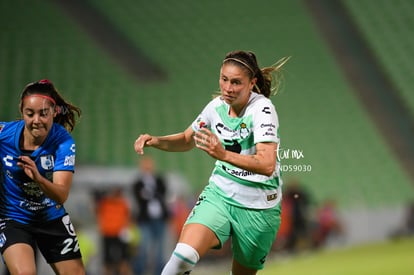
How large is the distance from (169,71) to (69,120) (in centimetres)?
951

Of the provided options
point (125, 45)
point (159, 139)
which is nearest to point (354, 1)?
point (125, 45)

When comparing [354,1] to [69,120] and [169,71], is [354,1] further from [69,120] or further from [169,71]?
[69,120]

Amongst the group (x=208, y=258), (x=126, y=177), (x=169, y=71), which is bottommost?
→ (x=208, y=258)

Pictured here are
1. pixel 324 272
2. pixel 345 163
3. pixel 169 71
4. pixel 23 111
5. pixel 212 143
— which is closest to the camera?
pixel 212 143

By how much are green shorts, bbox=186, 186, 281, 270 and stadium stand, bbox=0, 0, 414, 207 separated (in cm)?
618

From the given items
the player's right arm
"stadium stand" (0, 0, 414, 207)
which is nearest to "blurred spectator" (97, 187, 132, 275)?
"stadium stand" (0, 0, 414, 207)

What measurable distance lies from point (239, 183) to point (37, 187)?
125 cm

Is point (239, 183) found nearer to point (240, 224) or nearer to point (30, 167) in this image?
point (240, 224)

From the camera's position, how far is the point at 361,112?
14.0 m

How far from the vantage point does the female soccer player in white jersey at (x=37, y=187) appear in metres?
4.60

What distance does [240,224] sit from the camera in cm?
483

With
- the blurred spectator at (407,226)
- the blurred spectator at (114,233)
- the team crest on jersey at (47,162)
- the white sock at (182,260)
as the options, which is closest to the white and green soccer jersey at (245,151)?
the white sock at (182,260)

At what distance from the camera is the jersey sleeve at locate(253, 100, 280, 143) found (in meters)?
4.57

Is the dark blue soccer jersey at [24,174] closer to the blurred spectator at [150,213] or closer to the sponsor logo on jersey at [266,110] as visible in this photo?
the sponsor logo on jersey at [266,110]
